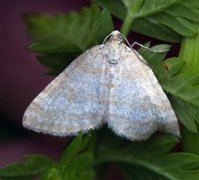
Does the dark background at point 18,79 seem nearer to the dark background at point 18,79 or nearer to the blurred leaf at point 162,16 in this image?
the dark background at point 18,79

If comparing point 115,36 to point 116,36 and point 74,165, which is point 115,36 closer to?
point 116,36

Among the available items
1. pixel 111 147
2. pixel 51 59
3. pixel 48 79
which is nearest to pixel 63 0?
pixel 48 79

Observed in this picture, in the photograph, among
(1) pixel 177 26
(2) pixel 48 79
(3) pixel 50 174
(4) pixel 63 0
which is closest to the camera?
(3) pixel 50 174

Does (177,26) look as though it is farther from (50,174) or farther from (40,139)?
(40,139)

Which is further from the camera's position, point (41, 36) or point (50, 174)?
point (50, 174)

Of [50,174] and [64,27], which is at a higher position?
[64,27]

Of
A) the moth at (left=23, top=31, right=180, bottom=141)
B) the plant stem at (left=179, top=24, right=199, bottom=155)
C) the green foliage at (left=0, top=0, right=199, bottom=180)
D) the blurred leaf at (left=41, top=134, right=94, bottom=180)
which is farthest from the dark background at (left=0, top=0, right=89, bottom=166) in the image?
the blurred leaf at (left=41, top=134, right=94, bottom=180)

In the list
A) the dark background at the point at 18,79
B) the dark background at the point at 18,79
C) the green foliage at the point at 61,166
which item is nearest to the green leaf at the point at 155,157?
the green foliage at the point at 61,166
